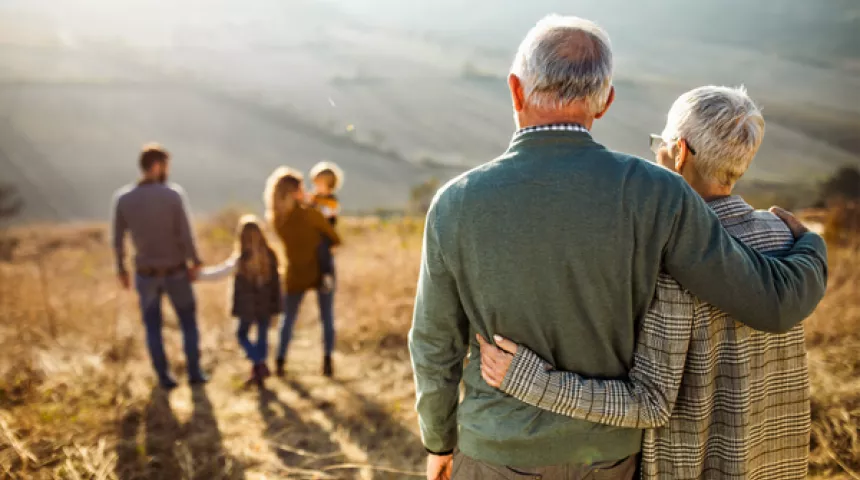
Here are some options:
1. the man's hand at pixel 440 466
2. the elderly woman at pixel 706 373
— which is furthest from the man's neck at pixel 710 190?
the man's hand at pixel 440 466

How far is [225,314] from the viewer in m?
6.55

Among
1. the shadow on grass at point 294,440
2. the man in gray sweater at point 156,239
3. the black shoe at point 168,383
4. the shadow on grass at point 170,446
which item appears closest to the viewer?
the shadow on grass at point 170,446

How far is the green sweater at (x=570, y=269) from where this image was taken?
1291mm

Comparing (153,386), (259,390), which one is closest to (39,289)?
(153,386)

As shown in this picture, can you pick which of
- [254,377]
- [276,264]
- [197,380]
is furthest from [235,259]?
[197,380]

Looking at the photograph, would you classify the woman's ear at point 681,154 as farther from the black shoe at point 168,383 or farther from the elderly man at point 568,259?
the black shoe at point 168,383

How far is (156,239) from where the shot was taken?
14.5ft

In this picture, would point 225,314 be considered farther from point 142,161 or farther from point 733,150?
point 733,150

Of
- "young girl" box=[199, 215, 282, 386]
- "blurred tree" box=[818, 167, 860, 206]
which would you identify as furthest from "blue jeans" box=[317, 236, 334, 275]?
"blurred tree" box=[818, 167, 860, 206]

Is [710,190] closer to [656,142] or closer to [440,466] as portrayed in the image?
[656,142]

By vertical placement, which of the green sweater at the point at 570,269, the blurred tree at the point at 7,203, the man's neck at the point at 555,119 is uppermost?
the man's neck at the point at 555,119

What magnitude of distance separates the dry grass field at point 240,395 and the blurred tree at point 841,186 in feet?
4.21

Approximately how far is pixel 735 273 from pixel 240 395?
154 inches

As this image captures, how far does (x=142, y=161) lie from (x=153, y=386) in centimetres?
161
